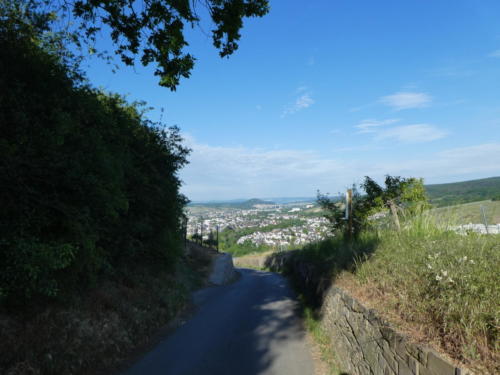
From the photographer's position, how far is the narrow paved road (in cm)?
549

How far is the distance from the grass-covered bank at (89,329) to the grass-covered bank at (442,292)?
4.86 metres

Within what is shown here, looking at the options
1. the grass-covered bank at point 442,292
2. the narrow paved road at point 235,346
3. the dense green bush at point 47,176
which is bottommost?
the narrow paved road at point 235,346

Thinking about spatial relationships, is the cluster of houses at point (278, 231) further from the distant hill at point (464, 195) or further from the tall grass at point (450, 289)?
the tall grass at point (450, 289)

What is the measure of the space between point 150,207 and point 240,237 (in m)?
72.9

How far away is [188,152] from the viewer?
13.3m

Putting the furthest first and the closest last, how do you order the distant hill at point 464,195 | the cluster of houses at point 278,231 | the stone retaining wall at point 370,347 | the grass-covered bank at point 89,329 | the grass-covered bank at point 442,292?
1. the cluster of houses at point 278,231
2. the distant hill at point 464,195
3. the grass-covered bank at point 89,329
4. the stone retaining wall at point 370,347
5. the grass-covered bank at point 442,292

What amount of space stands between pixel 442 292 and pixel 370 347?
1503 millimetres

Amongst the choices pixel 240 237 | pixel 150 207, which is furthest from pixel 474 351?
pixel 240 237

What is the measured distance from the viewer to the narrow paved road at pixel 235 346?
5.49 m

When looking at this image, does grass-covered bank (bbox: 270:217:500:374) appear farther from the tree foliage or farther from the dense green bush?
the tree foliage

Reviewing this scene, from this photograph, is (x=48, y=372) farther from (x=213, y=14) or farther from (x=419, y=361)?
(x=213, y=14)

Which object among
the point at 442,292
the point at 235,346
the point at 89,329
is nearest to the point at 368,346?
the point at 442,292

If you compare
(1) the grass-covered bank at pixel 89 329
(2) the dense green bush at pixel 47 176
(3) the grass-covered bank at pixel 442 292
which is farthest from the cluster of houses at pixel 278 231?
(3) the grass-covered bank at pixel 442 292

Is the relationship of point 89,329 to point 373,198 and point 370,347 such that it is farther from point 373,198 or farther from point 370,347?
point 373,198
